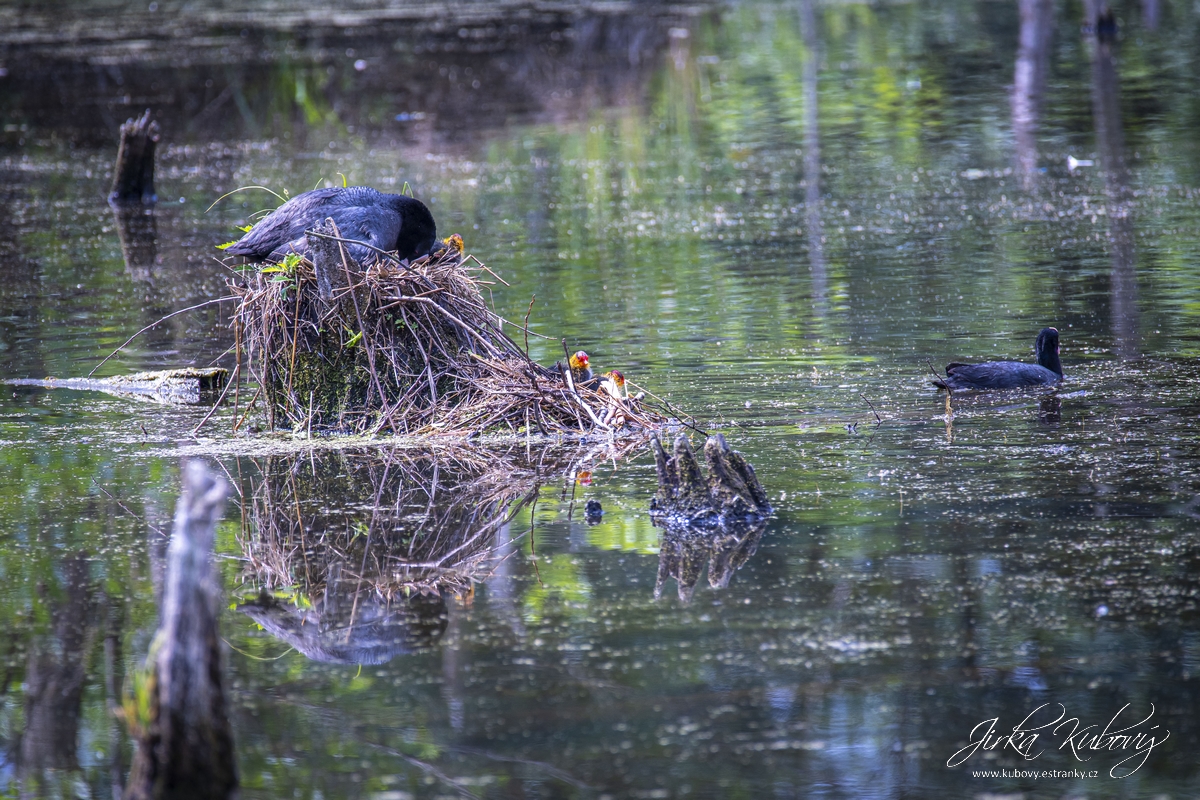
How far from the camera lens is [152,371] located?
420 inches

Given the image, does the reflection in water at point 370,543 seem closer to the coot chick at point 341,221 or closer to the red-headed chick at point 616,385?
the red-headed chick at point 616,385

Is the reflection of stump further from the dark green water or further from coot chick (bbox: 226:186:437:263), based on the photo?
coot chick (bbox: 226:186:437:263)

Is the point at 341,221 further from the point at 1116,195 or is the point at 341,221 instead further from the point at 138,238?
→ the point at 1116,195

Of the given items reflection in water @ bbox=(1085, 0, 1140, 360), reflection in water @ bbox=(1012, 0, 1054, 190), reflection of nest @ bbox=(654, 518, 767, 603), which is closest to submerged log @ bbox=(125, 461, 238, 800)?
reflection of nest @ bbox=(654, 518, 767, 603)

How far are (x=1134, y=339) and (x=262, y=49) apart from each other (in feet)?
95.3

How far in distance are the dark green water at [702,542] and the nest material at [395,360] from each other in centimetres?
52

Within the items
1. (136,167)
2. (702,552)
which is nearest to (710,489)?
(702,552)

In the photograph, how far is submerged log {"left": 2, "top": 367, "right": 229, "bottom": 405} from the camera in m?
10.0

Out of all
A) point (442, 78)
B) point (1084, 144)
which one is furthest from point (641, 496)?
point (442, 78)

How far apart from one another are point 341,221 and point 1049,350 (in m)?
4.56

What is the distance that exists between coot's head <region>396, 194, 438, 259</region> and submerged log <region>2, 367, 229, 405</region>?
5.08 ft

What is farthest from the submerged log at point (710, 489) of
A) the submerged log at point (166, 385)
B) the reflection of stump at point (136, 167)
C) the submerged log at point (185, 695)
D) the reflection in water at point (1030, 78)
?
the reflection of stump at point (136, 167)

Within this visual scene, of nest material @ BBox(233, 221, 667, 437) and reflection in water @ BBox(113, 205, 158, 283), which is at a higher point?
reflection in water @ BBox(113, 205, 158, 283)

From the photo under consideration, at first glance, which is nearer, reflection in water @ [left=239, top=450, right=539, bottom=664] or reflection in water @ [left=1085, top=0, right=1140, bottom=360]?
reflection in water @ [left=239, top=450, right=539, bottom=664]
